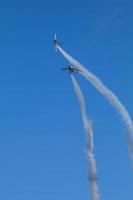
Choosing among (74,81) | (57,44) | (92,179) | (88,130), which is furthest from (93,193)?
(57,44)

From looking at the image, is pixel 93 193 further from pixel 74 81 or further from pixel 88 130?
pixel 74 81

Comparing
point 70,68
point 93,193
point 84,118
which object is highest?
point 70,68

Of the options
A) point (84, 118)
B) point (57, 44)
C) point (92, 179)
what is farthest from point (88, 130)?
point (57, 44)

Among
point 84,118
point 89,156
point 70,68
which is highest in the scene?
point 70,68

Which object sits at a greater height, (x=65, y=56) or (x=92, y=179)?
(x=65, y=56)

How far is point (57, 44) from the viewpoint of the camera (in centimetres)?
10631

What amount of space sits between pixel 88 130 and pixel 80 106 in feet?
15.2

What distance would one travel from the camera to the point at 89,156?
323ft

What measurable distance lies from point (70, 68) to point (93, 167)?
740 inches

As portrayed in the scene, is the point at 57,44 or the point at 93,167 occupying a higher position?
the point at 57,44

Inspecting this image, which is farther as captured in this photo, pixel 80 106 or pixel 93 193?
pixel 80 106

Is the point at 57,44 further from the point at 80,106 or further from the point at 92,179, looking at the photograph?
the point at 92,179

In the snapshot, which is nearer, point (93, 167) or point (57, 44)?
point (93, 167)

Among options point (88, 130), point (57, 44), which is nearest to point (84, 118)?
point (88, 130)
